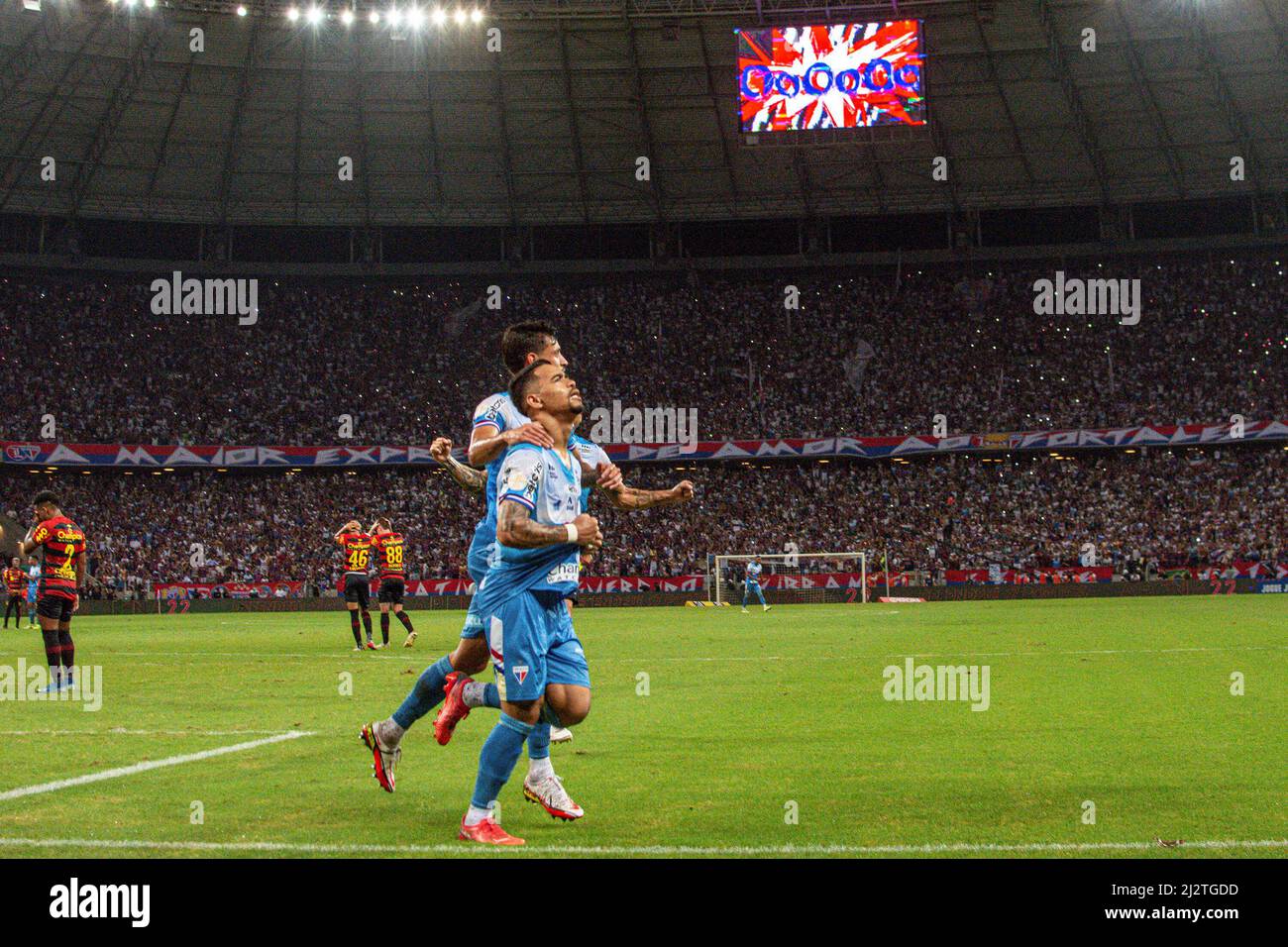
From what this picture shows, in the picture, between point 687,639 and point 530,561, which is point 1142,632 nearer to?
point 687,639

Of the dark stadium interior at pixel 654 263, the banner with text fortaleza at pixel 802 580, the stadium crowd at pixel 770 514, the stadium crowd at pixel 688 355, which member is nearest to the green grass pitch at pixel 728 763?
the banner with text fortaleza at pixel 802 580

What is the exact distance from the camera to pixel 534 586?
23.7ft

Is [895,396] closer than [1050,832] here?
No

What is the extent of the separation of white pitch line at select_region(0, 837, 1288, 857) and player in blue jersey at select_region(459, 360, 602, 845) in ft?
1.15

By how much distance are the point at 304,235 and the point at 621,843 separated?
61035 millimetres

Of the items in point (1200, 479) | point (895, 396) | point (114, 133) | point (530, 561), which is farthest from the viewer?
point (895, 396)

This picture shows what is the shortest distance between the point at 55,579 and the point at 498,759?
11867 mm

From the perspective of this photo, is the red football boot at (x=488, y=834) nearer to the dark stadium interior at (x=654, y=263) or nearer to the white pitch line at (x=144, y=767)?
the white pitch line at (x=144, y=767)

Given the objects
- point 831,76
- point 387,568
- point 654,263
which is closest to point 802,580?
point 654,263

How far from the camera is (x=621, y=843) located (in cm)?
679

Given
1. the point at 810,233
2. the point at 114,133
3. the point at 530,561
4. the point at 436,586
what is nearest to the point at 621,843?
the point at 530,561

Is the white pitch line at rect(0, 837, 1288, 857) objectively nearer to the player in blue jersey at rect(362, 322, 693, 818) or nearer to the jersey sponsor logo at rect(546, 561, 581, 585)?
the player in blue jersey at rect(362, 322, 693, 818)

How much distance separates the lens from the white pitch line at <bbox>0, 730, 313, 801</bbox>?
8.55m

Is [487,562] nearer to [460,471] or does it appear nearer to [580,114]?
[460,471]
